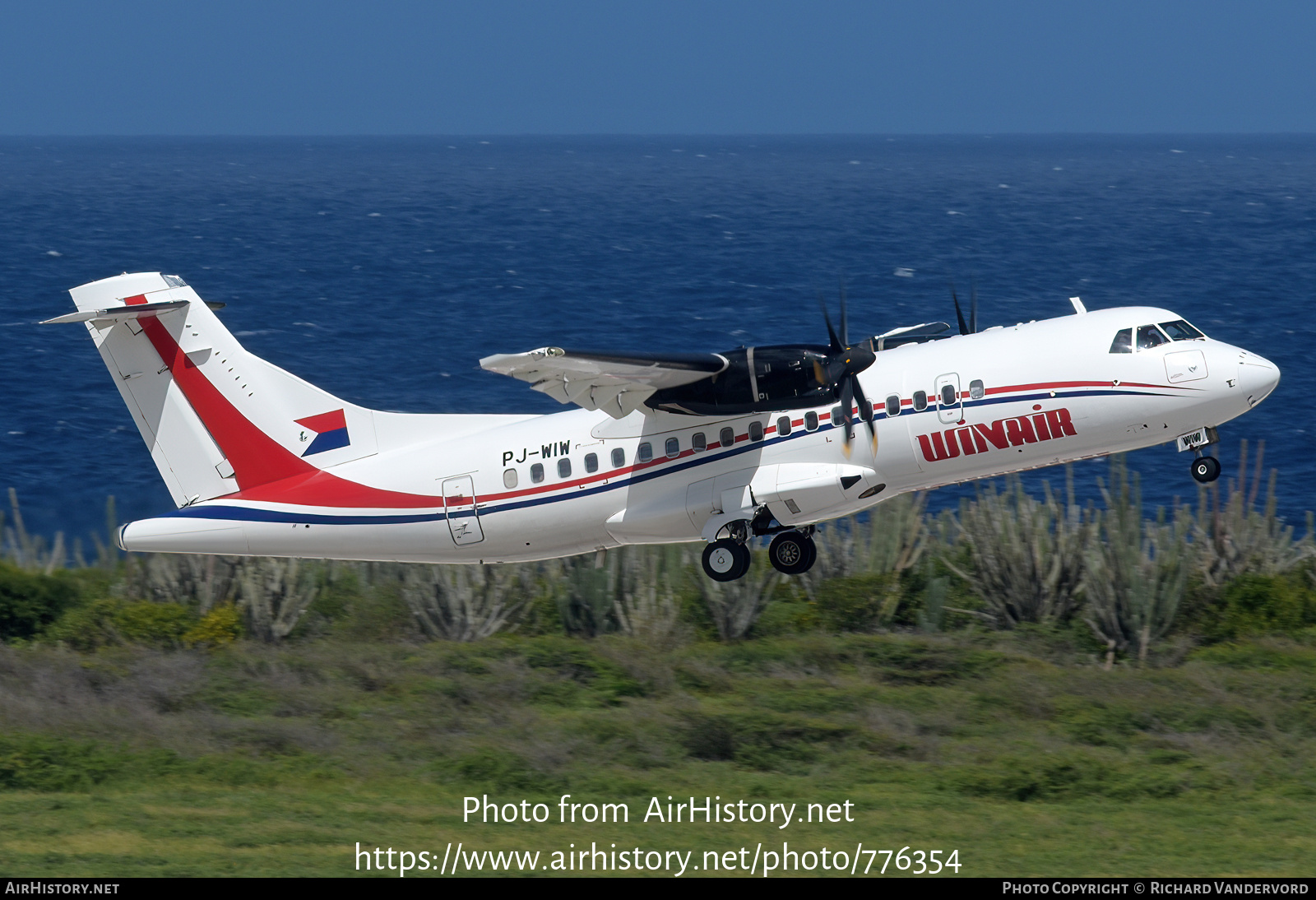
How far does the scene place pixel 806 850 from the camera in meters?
15.4

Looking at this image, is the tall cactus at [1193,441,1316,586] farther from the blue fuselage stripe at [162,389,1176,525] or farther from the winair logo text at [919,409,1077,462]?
the blue fuselage stripe at [162,389,1176,525]

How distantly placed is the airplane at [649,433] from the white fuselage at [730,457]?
3 centimetres

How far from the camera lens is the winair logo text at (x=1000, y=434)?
763 inches

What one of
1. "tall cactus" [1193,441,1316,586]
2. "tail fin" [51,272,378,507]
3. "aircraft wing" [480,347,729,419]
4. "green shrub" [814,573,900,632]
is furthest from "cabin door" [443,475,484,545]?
"tall cactus" [1193,441,1316,586]

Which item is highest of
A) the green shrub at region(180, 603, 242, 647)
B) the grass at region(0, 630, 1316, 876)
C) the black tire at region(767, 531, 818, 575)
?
the black tire at region(767, 531, 818, 575)

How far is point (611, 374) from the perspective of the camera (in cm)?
1895

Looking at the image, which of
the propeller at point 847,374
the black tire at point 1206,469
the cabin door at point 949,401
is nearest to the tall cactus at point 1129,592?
the black tire at point 1206,469

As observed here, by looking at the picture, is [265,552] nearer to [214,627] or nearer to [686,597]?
[214,627]

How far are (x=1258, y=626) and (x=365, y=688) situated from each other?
49.6 feet

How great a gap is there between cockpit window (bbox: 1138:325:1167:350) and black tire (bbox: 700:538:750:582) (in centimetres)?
611

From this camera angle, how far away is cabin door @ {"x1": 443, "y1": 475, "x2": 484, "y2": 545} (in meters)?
21.1

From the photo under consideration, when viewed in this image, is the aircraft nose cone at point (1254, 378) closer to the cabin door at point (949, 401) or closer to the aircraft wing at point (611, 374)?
the cabin door at point (949, 401)

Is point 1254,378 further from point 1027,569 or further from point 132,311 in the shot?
point 132,311

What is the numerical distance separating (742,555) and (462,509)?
4.20 m
